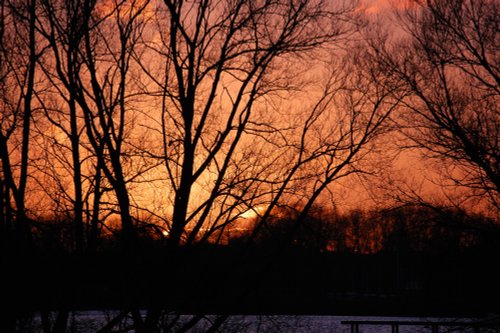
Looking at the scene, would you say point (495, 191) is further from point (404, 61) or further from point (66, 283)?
point (66, 283)

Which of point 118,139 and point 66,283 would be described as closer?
point 66,283

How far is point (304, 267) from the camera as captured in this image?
55.7 m

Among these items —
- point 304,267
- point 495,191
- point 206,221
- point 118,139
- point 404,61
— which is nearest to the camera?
point 118,139

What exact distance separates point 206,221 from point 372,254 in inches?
3056

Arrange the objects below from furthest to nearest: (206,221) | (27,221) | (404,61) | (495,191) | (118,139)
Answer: (404,61), (495,191), (206,221), (118,139), (27,221)

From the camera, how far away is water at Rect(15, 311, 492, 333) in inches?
432

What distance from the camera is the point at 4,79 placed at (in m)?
10.5

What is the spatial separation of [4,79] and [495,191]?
→ 376 inches

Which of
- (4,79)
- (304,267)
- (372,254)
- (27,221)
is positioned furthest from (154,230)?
(372,254)

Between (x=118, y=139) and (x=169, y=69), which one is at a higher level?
(x=169, y=69)

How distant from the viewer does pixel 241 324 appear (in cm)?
1339

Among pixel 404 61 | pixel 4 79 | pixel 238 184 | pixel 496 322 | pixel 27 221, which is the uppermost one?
pixel 404 61

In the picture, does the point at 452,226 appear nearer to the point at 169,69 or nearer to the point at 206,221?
the point at 206,221

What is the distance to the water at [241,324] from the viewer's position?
11.0m
